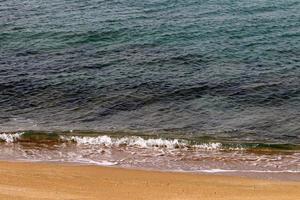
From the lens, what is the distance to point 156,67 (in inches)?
1249

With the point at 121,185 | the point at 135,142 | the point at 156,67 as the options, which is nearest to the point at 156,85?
Answer: the point at 156,67

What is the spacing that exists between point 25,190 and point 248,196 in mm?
6370

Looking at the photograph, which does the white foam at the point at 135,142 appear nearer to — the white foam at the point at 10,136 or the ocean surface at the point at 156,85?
the ocean surface at the point at 156,85

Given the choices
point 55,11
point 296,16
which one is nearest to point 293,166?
point 296,16

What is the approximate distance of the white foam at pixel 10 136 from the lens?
24203 mm

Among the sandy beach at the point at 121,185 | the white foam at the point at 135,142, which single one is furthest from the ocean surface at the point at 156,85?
the sandy beach at the point at 121,185

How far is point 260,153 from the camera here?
74.8 feet

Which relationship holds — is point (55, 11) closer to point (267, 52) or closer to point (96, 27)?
point (96, 27)

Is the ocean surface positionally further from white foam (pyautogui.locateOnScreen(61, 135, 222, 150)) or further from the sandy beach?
the sandy beach

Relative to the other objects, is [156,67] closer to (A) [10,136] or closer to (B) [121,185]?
(A) [10,136]

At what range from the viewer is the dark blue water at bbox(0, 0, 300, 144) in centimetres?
2591

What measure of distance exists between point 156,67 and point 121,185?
46.5ft

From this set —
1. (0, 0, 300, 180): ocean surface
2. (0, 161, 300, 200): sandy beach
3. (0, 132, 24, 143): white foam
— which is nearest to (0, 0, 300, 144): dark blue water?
(0, 0, 300, 180): ocean surface

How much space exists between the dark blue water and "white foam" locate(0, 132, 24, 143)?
76 cm
